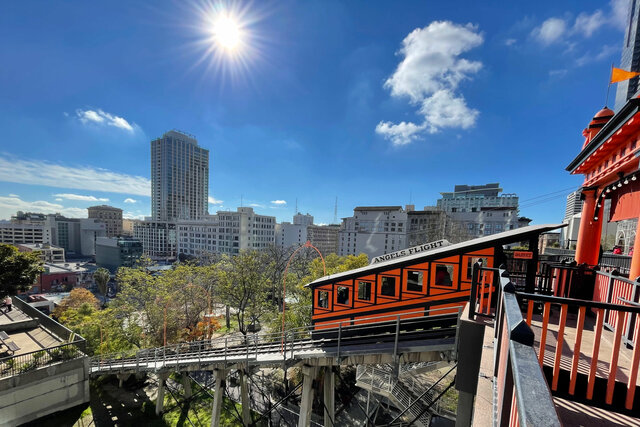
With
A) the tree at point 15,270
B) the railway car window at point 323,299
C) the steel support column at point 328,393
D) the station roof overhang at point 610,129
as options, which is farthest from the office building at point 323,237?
the station roof overhang at point 610,129

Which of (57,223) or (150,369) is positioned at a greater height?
(150,369)

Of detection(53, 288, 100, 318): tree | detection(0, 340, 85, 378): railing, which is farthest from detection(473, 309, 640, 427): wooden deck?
detection(53, 288, 100, 318): tree

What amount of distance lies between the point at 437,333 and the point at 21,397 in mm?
18399

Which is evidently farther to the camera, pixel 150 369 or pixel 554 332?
pixel 150 369

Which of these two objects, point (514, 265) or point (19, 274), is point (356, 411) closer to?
point (514, 265)

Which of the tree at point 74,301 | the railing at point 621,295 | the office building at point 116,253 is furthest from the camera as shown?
the office building at point 116,253

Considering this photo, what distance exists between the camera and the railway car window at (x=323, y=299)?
9385 mm

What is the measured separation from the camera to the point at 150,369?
40.1 ft

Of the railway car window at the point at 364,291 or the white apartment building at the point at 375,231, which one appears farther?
the white apartment building at the point at 375,231

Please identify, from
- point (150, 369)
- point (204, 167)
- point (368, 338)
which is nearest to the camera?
point (368, 338)

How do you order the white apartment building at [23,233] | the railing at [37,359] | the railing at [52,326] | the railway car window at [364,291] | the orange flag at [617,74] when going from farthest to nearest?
the white apartment building at [23,233] < the railing at [52,326] < the railing at [37,359] < the railway car window at [364,291] < the orange flag at [617,74]

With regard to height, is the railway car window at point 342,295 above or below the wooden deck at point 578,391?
below

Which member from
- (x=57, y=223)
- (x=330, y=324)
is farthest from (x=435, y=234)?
(x=57, y=223)

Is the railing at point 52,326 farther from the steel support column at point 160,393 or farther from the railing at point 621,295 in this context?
the railing at point 621,295
